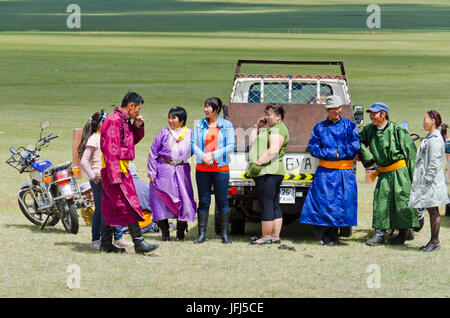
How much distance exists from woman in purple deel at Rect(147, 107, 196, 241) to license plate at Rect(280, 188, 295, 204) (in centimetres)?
115

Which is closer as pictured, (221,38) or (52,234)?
(52,234)

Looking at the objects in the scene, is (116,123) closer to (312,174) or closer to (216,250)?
(216,250)

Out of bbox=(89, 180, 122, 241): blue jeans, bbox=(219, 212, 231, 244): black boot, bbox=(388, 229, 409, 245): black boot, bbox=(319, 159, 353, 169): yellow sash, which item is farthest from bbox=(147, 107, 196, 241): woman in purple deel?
bbox=(388, 229, 409, 245): black boot

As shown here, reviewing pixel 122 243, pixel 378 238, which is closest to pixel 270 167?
pixel 378 238

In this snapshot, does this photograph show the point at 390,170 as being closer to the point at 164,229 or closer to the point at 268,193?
the point at 268,193

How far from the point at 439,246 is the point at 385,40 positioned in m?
64.4

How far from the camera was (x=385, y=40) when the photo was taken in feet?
242

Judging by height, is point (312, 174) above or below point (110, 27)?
below

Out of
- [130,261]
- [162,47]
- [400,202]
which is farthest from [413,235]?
[162,47]

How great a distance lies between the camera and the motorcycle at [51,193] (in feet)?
39.2

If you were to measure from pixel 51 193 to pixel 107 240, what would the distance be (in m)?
1.87

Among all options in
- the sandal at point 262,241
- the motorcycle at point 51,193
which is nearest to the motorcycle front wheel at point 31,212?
the motorcycle at point 51,193

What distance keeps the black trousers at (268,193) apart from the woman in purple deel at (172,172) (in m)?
0.90
